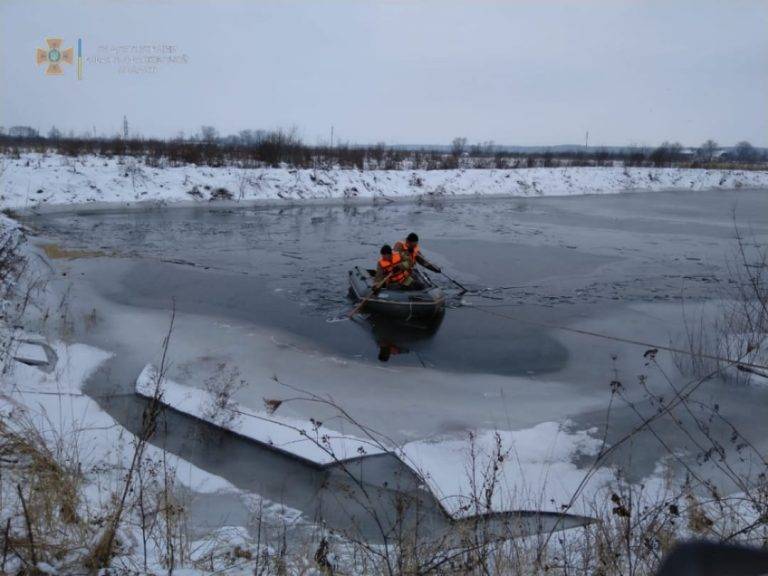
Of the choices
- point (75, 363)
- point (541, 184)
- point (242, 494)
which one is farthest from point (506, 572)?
point (541, 184)

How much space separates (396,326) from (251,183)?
63.3 feet

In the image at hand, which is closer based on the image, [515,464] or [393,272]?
[515,464]

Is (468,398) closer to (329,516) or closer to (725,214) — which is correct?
(329,516)

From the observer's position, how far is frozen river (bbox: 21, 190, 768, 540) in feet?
20.4

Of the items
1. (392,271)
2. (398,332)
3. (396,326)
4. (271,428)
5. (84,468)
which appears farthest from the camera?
(392,271)

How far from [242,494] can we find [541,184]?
34322mm

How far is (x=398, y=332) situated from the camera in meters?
9.35

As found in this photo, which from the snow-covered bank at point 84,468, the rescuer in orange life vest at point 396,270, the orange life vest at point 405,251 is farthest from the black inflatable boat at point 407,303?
the snow-covered bank at point 84,468

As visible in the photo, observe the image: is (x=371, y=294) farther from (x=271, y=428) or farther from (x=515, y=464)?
(x=515, y=464)

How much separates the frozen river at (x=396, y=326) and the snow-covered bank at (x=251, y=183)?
2.84m

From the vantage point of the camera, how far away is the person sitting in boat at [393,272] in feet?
32.6

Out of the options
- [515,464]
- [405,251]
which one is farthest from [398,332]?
[515,464]

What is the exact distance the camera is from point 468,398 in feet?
21.8

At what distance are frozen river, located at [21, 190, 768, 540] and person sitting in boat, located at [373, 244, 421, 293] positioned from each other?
78 centimetres
